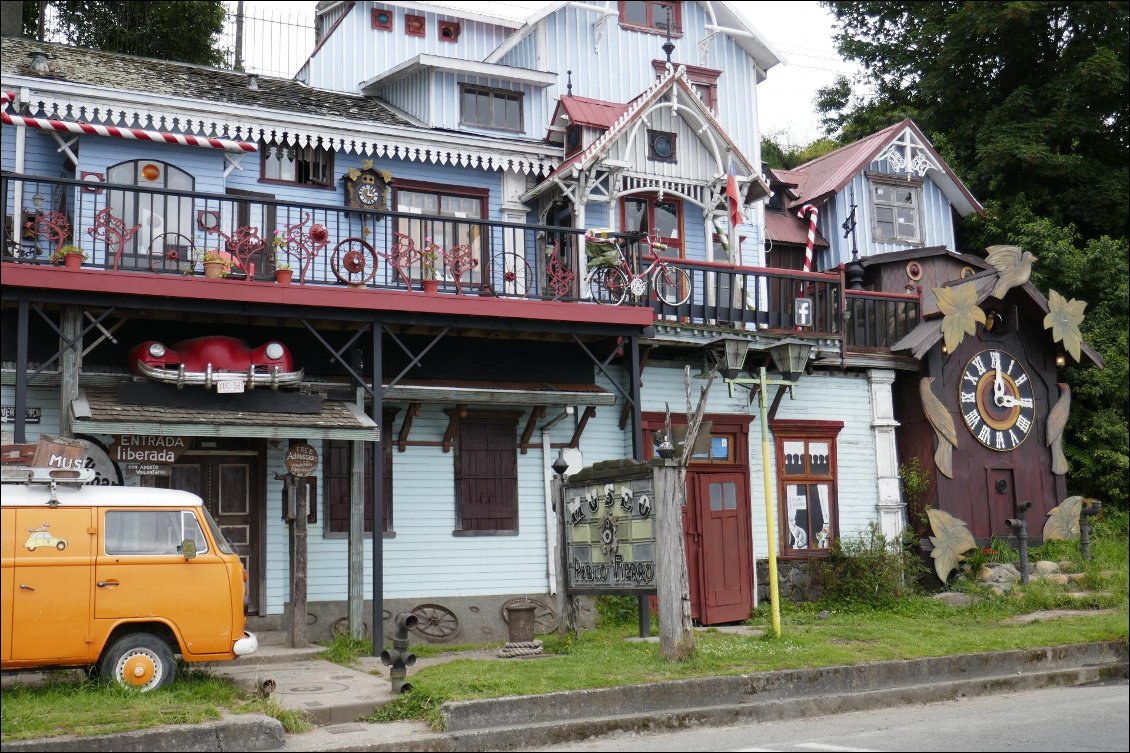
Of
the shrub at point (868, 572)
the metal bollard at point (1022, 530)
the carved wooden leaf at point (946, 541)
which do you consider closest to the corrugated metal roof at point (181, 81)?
the shrub at point (868, 572)

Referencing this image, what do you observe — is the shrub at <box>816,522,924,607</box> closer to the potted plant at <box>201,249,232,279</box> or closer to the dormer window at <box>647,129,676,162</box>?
the dormer window at <box>647,129,676,162</box>

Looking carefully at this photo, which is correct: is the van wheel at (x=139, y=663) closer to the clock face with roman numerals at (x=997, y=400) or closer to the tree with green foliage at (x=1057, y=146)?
the clock face with roman numerals at (x=997, y=400)

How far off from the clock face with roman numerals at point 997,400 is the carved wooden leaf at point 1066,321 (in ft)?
2.72

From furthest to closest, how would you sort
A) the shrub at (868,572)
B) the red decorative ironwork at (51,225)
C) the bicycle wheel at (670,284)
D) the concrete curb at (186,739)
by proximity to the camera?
1. the shrub at (868,572)
2. the bicycle wheel at (670,284)
3. the red decorative ironwork at (51,225)
4. the concrete curb at (186,739)

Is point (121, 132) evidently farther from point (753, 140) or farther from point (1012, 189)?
point (1012, 189)

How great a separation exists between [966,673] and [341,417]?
7717 millimetres

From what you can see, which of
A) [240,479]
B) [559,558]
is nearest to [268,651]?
[240,479]

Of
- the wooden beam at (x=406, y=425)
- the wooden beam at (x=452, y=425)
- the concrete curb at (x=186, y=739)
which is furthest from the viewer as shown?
the wooden beam at (x=452, y=425)

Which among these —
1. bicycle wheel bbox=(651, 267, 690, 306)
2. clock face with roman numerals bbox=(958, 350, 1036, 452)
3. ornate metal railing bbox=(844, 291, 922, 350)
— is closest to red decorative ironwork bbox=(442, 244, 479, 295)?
bicycle wheel bbox=(651, 267, 690, 306)

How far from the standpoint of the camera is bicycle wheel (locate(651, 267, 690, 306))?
59.0 feet

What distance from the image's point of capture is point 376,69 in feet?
71.9

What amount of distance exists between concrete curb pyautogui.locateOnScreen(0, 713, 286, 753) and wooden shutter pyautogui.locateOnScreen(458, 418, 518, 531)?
7317 mm

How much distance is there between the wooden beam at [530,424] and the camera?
17422 millimetres

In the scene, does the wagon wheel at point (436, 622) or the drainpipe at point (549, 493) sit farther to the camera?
the drainpipe at point (549, 493)
